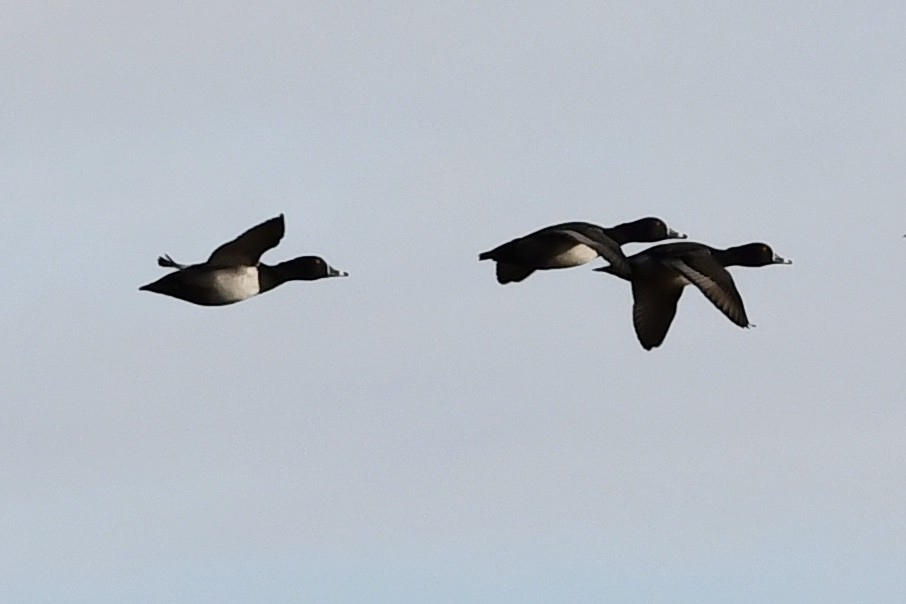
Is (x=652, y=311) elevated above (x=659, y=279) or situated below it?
below

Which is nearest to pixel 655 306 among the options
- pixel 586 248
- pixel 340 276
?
pixel 586 248

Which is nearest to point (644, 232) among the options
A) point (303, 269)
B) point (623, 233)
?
point (623, 233)

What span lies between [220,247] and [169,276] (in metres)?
0.77

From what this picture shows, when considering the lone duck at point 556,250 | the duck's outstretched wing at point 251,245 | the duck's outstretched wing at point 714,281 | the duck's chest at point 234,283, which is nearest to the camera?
the duck's outstretched wing at point 251,245

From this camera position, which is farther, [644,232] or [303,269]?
[644,232]

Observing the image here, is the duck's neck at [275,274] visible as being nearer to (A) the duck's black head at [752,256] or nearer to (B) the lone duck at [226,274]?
(B) the lone duck at [226,274]

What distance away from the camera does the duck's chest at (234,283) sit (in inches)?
1529

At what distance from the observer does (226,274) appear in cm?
3894

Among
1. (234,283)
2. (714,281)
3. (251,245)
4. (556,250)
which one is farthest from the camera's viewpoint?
(556,250)

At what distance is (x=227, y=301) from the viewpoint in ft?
128

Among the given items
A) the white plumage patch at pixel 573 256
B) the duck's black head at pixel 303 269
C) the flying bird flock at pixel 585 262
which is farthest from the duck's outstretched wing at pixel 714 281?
the duck's black head at pixel 303 269

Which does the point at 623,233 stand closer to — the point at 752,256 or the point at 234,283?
the point at 752,256

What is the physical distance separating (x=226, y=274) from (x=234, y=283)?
7.3 inches

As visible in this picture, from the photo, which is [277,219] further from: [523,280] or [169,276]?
[523,280]
